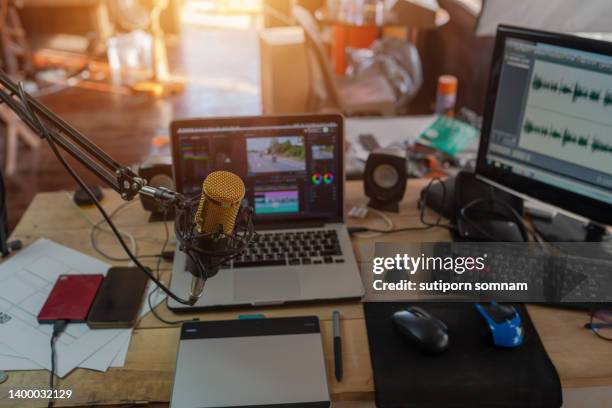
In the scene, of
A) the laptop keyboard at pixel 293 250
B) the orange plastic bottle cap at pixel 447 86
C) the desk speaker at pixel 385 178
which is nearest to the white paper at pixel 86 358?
the laptop keyboard at pixel 293 250

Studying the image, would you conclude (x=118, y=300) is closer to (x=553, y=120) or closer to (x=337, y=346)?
(x=337, y=346)

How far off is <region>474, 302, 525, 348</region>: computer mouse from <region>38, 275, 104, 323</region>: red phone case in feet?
2.59

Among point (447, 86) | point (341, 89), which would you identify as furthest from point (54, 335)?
point (341, 89)

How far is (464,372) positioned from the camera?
1.01 m

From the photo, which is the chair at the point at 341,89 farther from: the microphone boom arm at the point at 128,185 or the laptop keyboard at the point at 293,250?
the microphone boom arm at the point at 128,185

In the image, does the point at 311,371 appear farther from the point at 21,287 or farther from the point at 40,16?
the point at 40,16

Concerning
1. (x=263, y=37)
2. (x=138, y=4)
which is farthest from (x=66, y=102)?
(x=263, y=37)

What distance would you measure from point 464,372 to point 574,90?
650 mm

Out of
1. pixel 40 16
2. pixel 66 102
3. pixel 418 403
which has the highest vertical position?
pixel 40 16

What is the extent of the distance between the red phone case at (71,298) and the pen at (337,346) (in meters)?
0.49

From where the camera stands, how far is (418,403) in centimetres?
97

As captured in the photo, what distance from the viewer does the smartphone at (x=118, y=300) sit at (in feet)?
3.63

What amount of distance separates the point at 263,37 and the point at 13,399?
2.42 m

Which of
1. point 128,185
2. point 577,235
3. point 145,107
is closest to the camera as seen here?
point 128,185
